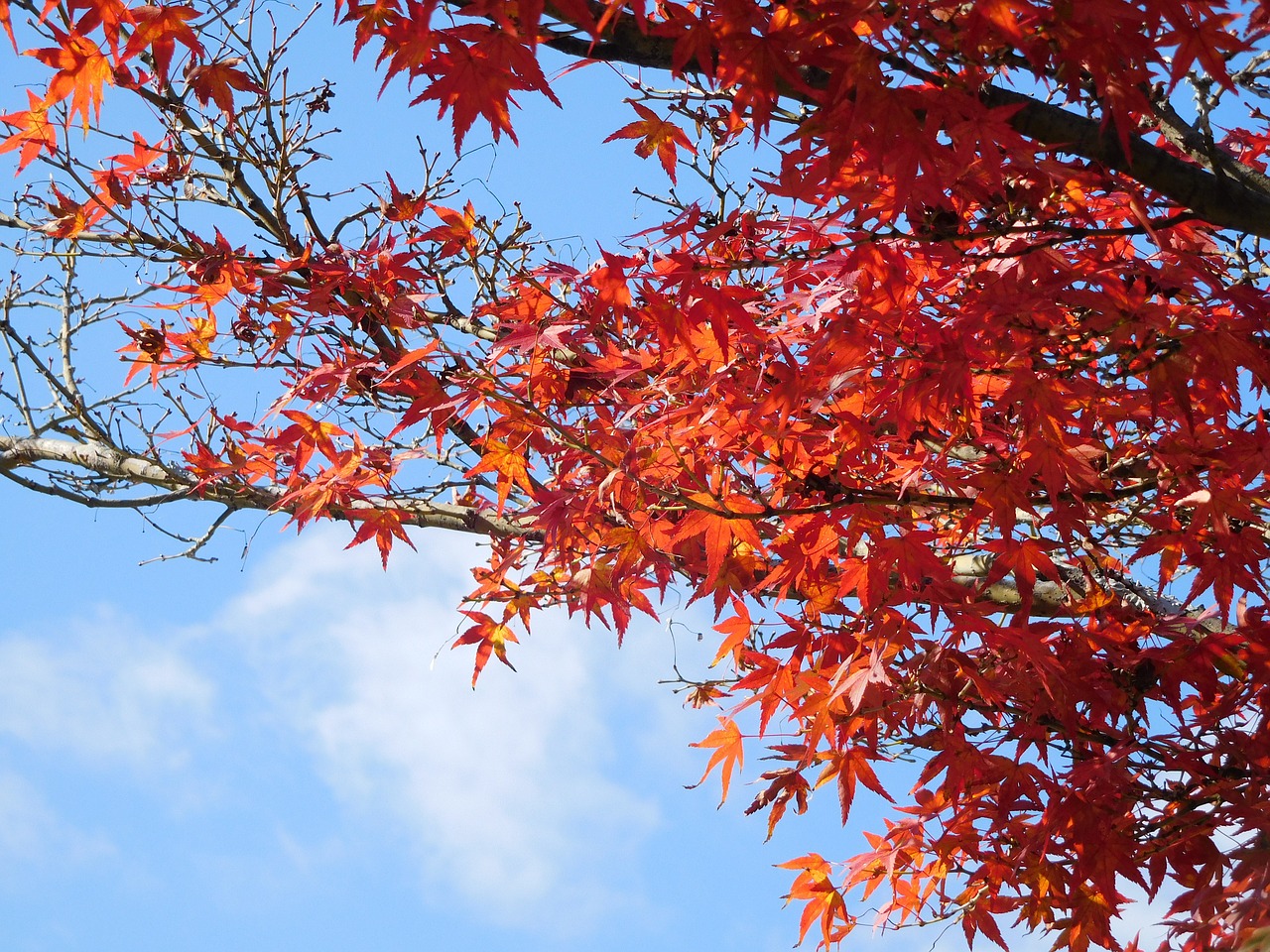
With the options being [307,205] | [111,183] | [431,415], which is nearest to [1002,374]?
[431,415]

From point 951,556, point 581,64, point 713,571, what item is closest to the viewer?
point 581,64

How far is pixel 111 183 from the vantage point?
379cm

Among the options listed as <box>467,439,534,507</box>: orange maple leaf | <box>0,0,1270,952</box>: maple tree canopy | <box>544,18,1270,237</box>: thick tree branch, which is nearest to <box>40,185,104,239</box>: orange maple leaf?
<box>0,0,1270,952</box>: maple tree canopy

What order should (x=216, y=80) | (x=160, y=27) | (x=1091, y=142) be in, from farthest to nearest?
(x=216, y=80) < (x=160, y=27) < (x=1091, y=142)

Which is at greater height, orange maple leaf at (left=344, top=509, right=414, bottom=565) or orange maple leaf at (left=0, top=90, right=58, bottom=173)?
orange maple leaf at (left=0, top=90, right=58, bottom=173)

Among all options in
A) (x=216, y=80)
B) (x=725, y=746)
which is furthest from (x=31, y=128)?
(x=725, y=746)

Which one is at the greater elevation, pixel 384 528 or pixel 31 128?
pixel 31 128

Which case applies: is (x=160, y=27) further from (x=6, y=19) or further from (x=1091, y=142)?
(x=1091, y=142)

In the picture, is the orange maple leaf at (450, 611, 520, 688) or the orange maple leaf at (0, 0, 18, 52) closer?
the orange maple leaf at (0, 0, 18, 52)

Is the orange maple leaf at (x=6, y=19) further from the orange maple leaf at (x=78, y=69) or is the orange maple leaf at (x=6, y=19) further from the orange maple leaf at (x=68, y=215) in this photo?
the orange maple leaf at (x=68, y=215)

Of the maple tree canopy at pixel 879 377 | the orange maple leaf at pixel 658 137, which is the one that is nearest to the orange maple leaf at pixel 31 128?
the maple tree canopy at pixel 879 377

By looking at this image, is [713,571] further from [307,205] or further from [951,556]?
[307,205]

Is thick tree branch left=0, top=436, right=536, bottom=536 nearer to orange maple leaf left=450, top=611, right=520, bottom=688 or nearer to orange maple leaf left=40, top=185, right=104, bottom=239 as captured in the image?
orange maple leaf left=450, top=611, right=520, bottom=688

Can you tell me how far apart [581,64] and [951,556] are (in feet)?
7.29
